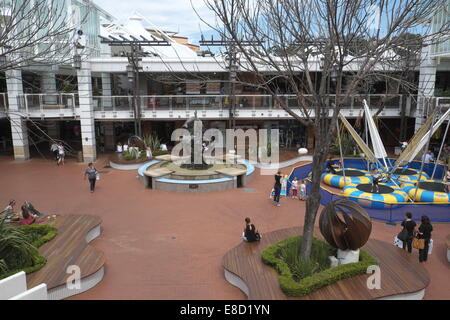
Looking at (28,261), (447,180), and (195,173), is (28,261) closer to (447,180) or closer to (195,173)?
(195,173)

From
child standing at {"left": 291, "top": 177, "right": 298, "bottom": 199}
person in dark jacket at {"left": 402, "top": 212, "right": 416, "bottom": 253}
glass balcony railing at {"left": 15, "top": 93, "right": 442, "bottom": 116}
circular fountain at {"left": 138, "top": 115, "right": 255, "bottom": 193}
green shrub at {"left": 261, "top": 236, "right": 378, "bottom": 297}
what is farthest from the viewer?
glass balcony railing at {"left": 15, "top": 93, "right": 442, "bottom": 116}

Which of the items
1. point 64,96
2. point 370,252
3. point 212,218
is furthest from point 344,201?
point 64,96

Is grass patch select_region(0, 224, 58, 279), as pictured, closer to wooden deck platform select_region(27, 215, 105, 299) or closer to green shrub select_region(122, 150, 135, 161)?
wooden deck platform select_region(27, 215, 105, 299)

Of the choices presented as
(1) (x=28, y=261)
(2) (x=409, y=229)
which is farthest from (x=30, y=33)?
(2) (x=409, y=229)

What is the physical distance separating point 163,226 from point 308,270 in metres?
6.12

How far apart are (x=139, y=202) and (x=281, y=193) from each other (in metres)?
6.10

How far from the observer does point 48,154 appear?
27812mm

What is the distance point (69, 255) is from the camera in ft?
31.6

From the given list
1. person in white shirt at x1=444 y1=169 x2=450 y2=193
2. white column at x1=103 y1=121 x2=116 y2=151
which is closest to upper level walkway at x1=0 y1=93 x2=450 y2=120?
white column at x1=103 y1=121 x2=116 y2=151

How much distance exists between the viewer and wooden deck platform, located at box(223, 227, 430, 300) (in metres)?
7.75

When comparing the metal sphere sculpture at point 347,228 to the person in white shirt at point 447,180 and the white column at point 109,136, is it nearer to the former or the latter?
the person in white shirt at point 447,180

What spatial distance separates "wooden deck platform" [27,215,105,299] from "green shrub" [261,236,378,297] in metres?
A: 4.20

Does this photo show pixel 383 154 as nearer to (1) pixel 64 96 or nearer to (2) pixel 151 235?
(2) pixel 151 235

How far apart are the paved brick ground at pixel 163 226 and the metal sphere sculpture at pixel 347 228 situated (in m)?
1.99
